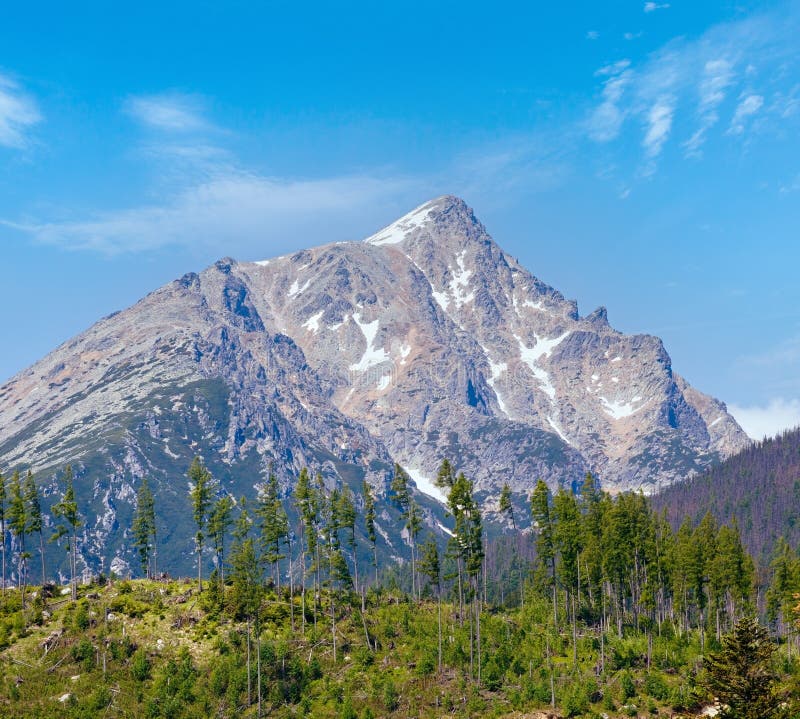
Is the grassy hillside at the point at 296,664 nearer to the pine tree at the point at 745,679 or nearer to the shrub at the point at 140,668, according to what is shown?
the shrub at the point at 140,668

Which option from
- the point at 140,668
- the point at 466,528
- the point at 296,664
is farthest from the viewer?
the point at 466,528

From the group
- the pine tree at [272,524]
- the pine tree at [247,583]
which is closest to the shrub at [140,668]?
the pine tree at [247,583]

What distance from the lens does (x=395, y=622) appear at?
353 feet

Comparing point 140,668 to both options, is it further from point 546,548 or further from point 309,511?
point 546,548

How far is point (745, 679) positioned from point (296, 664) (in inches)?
2250

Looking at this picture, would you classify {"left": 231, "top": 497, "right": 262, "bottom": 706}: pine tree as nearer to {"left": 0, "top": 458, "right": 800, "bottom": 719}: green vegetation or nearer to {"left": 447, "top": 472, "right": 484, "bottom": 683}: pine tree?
{"left": 0, "top": 458, "right": 800, "bottom": 719}: green vegetation

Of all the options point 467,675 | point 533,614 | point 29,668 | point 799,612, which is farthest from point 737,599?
point 29,668

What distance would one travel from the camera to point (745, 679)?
48.4 m

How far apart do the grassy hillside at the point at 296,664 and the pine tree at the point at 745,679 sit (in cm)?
Result: 3556

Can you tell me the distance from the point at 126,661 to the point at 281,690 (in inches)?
676

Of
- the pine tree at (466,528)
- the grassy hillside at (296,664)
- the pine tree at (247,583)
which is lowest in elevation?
the grassy hillside at (296,664)

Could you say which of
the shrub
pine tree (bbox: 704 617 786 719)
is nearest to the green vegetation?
the shrub

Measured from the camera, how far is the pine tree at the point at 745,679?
157 ft

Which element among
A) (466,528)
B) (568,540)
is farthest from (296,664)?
(568,540)
